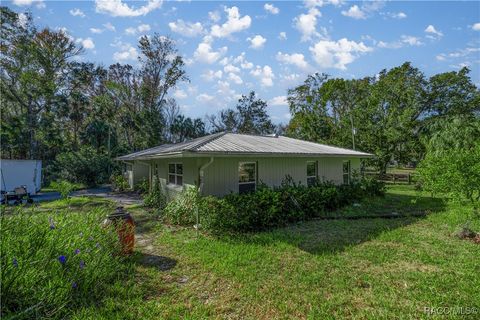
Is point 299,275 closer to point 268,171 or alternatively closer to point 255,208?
point 255,208

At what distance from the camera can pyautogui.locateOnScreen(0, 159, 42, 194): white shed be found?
14070 millimetres

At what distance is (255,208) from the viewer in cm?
770

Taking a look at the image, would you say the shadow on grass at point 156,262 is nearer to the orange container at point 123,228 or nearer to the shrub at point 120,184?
the orange container at point 123,228

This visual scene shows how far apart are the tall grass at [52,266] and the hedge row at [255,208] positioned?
2.91m

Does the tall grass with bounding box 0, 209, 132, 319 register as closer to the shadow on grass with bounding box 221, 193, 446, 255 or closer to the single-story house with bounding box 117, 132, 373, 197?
the shadow on grass with bounding box 221, 193, 446, 255

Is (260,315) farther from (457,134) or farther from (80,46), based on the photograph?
(80,46)

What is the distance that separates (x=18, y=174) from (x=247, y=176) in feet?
46.0

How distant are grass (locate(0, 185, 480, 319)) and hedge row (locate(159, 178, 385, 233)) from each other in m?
0.52

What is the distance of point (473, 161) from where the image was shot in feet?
21.5

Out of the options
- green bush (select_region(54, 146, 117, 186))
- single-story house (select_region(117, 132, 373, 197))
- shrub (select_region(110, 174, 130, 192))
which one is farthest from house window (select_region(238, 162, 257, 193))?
green bush (select_region(54, 146, 117, 186))

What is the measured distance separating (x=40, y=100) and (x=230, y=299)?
29.1m

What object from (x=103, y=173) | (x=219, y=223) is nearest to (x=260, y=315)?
(x=219, y=223)

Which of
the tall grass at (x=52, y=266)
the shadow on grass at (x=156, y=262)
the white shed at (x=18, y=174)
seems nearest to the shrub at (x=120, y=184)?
the white shed at (x=18, y=174)

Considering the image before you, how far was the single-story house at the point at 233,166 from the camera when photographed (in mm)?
8203
